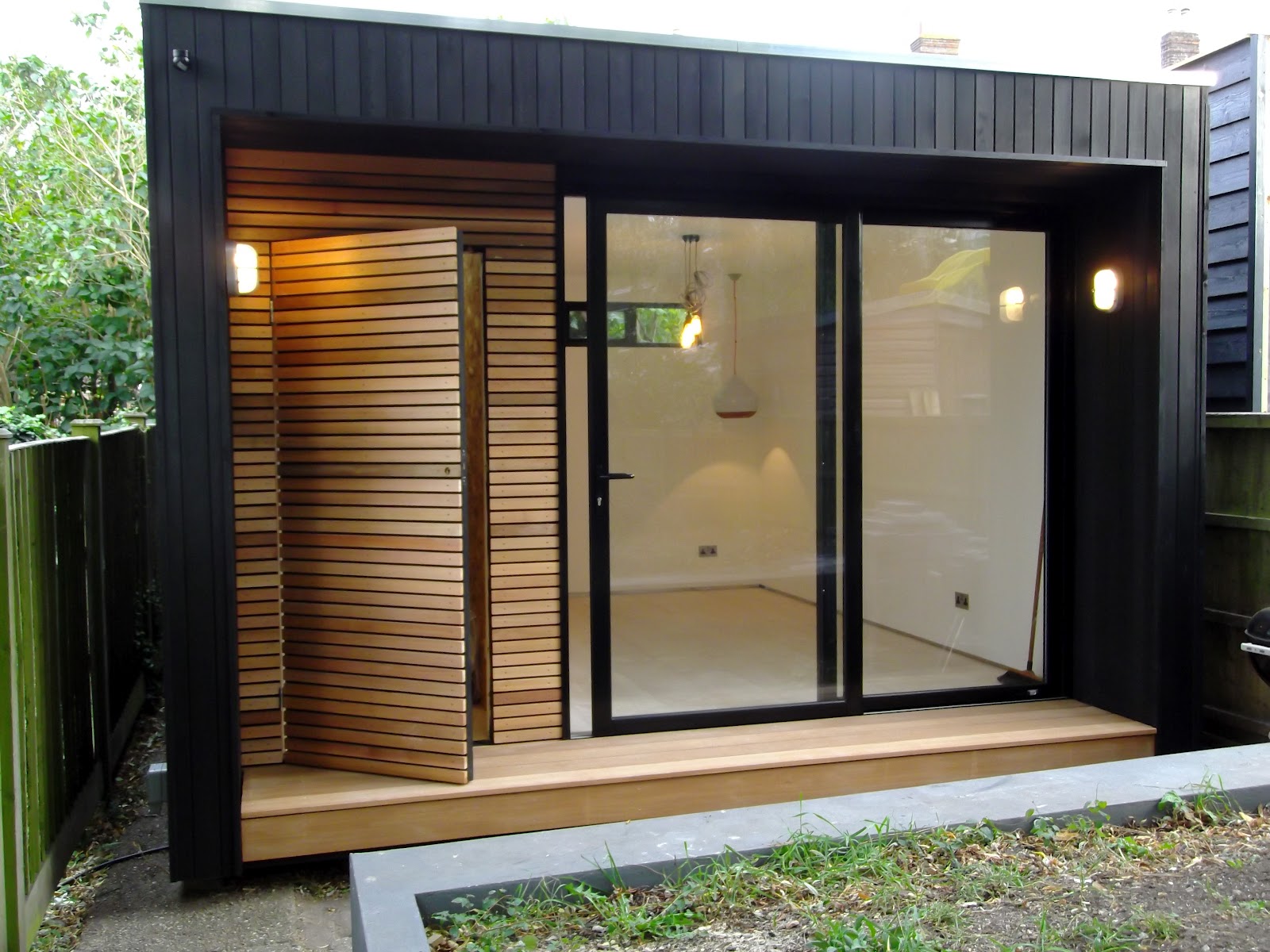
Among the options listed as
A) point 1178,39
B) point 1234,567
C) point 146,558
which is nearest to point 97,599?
point 146,558

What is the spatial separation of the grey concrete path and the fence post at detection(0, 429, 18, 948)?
0.39 meters

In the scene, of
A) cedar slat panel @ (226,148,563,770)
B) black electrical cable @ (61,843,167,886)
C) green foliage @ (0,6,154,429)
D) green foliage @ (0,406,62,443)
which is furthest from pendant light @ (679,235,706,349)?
green foliage @ (0,6,154,429)

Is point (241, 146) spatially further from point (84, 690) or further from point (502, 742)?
point (502, 742)

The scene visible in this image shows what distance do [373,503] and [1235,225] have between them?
4345 millimetres

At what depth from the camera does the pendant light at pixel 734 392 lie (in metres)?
4.51

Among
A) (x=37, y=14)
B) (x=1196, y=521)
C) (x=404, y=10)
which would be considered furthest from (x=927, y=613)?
(x=37, y=14)

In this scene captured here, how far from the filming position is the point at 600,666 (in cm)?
435

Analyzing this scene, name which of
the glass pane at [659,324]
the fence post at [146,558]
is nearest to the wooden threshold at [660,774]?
the glass pane at [659,324]

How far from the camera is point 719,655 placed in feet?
15.0

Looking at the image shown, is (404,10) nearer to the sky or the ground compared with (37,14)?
nearer to the ground

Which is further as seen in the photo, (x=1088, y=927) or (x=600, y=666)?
(x=600, y=666)

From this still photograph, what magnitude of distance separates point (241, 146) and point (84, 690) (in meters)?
2.09

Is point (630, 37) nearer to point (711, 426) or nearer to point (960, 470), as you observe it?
point (711, 426)

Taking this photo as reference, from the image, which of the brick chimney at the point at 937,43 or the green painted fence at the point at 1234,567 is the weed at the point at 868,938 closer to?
the green painted fence at the point at 1234,567
